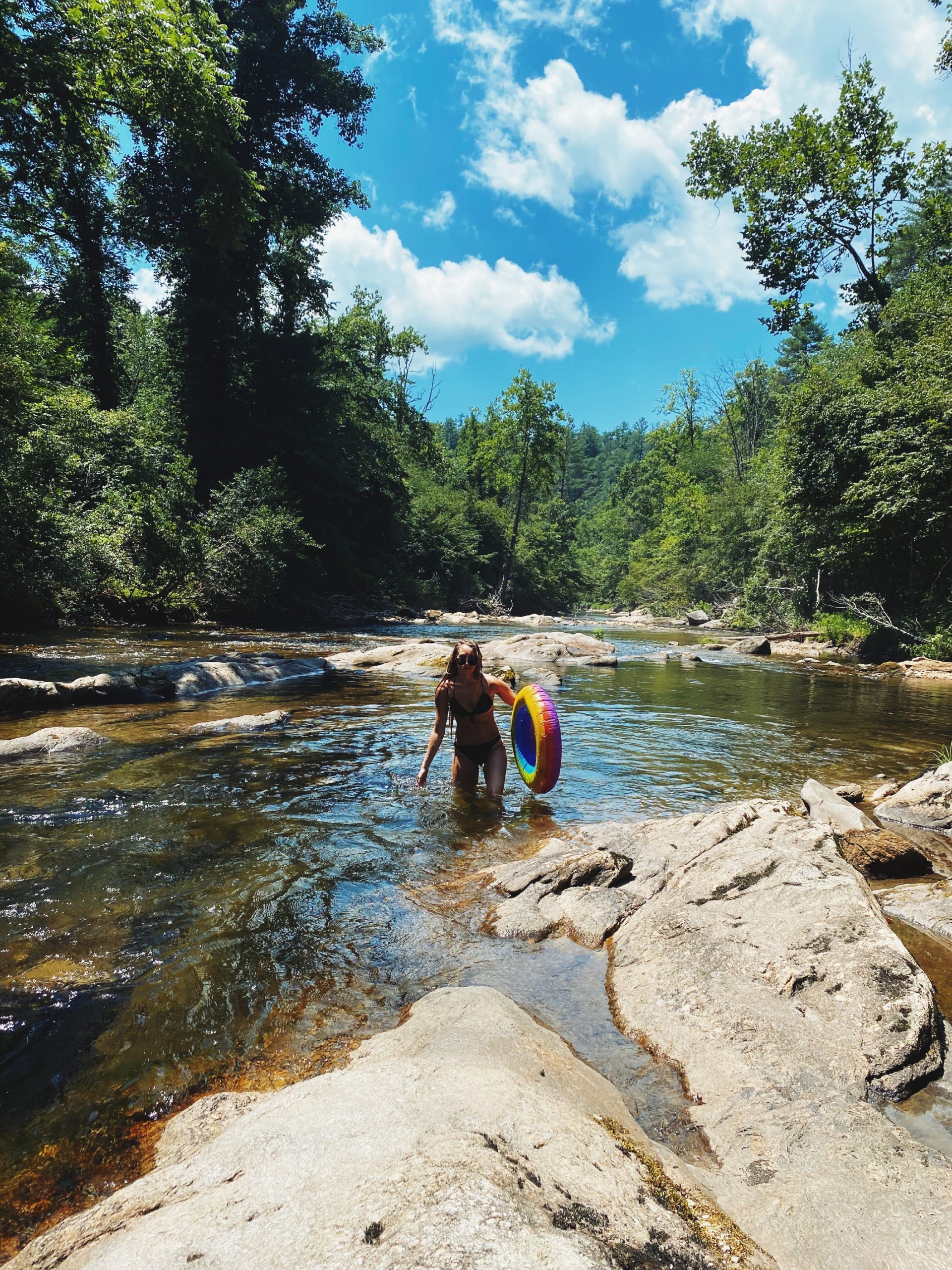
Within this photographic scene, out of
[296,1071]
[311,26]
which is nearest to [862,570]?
[296,1071]

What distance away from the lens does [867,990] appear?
2658mm

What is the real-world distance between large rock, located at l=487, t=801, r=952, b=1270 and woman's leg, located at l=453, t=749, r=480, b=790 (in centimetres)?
274

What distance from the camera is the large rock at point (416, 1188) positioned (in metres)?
1.23

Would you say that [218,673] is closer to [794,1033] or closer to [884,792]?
[884,792]

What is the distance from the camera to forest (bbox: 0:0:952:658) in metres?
14.6

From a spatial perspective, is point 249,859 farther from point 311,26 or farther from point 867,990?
point 311,26

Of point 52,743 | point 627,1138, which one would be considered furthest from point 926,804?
point 52,743

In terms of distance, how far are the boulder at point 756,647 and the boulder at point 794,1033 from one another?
65.8 ft

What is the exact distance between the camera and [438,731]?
6430mm

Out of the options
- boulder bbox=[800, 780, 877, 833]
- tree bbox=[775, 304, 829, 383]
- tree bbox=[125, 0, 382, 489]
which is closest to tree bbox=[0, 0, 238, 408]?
tree bbox=[125, 0, 382, 489]

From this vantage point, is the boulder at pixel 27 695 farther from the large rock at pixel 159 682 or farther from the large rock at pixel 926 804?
the large rock at pixel 926 804

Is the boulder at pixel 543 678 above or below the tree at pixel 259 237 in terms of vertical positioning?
below

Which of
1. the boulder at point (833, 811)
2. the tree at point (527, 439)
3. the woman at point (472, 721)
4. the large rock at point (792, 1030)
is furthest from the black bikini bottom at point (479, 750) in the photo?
the tree at point (527, 439)

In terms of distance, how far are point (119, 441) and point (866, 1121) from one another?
2380cm
